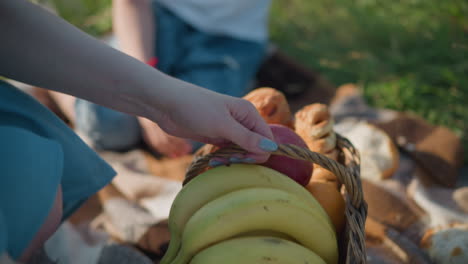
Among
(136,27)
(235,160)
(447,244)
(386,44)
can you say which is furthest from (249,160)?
(386,44)

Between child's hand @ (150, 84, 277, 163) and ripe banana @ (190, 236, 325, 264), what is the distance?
0.57ft

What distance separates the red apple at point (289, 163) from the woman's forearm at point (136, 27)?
85 centimetres

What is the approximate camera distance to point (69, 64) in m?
0.73

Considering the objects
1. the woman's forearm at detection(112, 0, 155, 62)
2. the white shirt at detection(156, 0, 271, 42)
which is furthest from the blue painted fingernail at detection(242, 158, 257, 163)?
the white shirt at detection(156, 0, 271, 42)

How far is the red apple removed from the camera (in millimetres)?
924

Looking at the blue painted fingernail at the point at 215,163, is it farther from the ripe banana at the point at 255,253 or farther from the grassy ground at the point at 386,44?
the grassy ground at the point at 386,44

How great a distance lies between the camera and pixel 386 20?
8.27 feet

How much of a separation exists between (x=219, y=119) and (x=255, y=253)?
0.25 m

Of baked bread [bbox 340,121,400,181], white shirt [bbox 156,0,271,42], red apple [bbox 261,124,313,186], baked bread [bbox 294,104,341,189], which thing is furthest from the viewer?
white shirt [bbox 156,0,271,42]

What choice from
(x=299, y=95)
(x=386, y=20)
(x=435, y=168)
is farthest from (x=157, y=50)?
(x=386, y=20)

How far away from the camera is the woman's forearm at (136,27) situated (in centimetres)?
160

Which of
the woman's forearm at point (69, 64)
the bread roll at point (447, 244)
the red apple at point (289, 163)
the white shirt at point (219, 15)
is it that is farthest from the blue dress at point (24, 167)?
the white shirt at point (219, 15)

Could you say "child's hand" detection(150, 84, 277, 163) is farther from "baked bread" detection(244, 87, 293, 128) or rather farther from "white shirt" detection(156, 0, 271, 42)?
"white shirt" detection(156, 0, 271, 42)

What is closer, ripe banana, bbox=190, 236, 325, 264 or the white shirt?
ripe banana, bbox=190, 236, 325, 264
